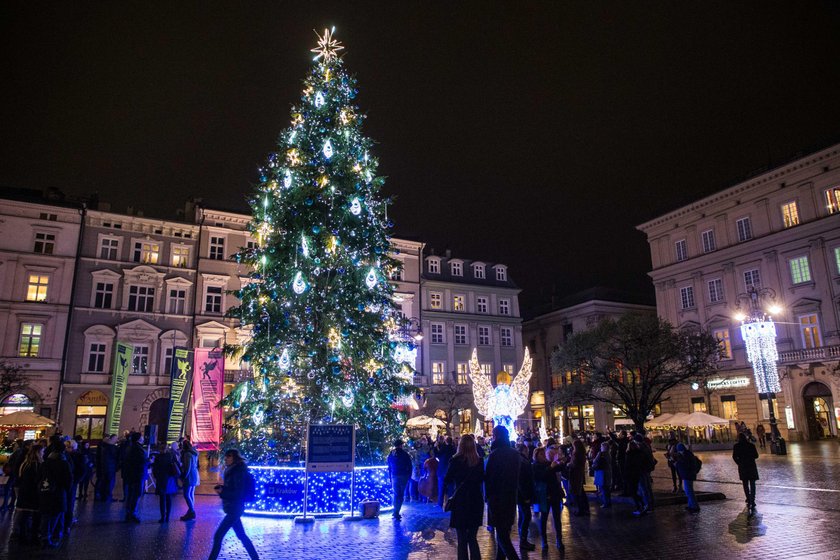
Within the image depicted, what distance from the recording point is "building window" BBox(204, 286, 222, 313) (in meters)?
41.4

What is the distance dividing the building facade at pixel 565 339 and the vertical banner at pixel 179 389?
1616 inches

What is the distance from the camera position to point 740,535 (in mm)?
10547

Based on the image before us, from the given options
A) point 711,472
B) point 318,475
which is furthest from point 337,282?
point 711,472

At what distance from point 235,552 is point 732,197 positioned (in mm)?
46612

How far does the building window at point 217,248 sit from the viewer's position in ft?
139

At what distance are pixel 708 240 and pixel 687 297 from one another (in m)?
5.09

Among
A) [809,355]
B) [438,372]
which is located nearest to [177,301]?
[438,372]

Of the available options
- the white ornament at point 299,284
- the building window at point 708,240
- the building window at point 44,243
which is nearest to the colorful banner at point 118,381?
the white ornament at point 299,284

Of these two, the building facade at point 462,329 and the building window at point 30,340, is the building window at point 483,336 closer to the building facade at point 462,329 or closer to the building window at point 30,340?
the building facade at point 462,329

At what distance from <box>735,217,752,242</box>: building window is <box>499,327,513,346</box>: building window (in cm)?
2129

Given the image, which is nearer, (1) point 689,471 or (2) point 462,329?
(1) point 689,471

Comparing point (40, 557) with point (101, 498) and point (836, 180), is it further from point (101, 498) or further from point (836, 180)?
point (836, 180)

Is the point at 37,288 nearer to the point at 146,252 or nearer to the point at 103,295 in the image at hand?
the point at 103,295

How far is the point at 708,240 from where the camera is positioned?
47.4 metres
